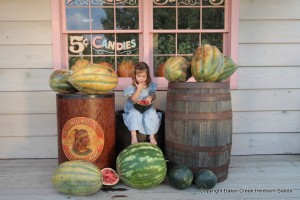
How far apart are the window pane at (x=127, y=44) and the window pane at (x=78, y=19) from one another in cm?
40

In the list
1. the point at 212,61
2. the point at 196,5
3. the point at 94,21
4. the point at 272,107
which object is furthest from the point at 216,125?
the point at 94,21

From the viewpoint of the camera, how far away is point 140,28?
387 cm

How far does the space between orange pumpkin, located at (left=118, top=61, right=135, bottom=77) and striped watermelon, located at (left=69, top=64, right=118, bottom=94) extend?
2.78ft

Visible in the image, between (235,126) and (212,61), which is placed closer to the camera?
(212,61)

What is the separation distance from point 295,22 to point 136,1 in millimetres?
1878

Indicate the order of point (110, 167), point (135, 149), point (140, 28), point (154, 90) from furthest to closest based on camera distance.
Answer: point (140, 28)
point (154, 90)
point (110, 167)
point (135, 149)

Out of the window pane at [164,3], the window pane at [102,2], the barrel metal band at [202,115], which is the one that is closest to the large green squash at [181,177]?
the barrel metal band at [202,115]

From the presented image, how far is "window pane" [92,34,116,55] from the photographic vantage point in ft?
12.8

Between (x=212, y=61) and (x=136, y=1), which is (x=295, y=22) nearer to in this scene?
(x=212, y=61)

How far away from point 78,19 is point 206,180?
7.66 ft

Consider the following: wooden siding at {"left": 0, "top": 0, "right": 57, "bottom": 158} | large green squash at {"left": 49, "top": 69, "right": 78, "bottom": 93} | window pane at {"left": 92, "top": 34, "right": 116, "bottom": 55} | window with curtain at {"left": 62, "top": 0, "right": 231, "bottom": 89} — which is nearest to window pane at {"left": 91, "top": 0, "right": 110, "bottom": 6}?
window with curtain at {"left": 62, "top": 0, "right": 231, "bottom": 89}

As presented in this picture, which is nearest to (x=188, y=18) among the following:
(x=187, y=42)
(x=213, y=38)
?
(x=187, y=42)

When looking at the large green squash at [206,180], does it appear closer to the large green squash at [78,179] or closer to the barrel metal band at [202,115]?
the barrel metal band at [202,115]

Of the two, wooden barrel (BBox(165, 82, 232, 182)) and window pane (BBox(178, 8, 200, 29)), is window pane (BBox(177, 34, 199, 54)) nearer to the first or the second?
window pane (BBox(178, 8, 200, 29))
